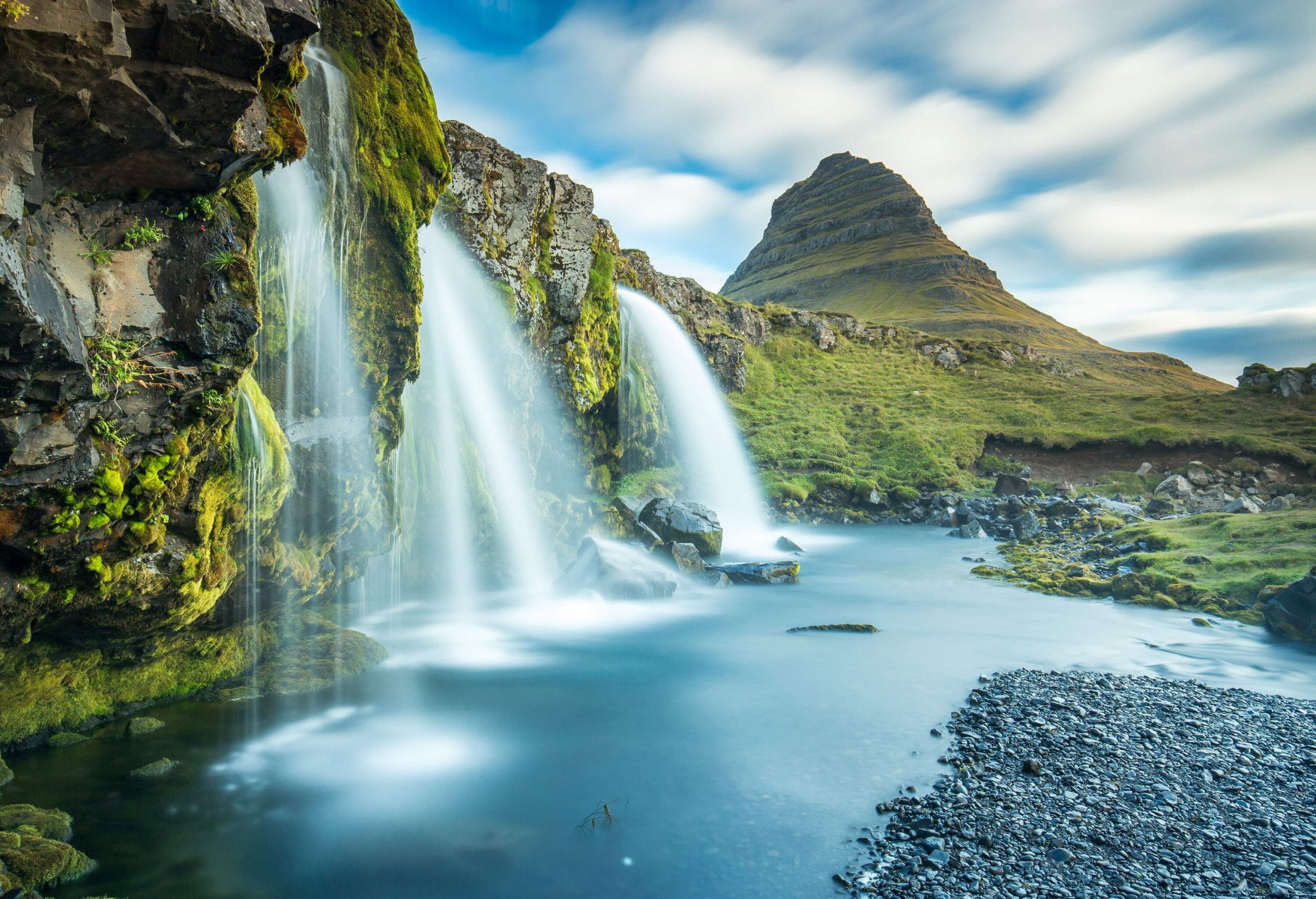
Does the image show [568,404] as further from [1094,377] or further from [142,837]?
[1094,377]

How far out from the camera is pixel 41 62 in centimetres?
583

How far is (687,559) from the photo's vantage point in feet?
76.5

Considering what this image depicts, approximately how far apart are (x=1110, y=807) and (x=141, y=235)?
43.3ft

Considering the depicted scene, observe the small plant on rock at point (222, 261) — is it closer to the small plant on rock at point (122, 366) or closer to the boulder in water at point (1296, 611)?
the small plant on rock at point (122, 366)

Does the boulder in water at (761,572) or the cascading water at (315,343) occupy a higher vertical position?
the cascading water at (315,343)

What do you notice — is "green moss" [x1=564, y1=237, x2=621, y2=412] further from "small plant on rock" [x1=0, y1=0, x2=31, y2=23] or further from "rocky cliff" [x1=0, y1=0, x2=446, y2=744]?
"small plant on rock" [x1=0, y1=0, x2=31, y2=23]

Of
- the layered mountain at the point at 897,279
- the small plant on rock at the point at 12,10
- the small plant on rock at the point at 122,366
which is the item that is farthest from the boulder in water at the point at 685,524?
the layered mountain at the point at 897,279

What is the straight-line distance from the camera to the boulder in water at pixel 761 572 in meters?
22.8

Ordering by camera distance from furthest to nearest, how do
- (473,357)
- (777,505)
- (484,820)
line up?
(777,505) → (473,357) → (484,820)

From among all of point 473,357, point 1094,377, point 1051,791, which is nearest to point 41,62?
point 1051,791

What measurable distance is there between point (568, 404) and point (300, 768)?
18227 millimetres

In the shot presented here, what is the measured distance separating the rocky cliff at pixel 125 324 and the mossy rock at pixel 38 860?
2.56 metres

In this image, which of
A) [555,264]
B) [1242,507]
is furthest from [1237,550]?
[555,264]

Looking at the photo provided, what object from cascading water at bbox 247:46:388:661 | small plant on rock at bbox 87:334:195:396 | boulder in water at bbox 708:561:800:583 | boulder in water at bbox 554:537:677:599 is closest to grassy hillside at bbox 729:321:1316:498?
boulder in water at bbox 708:561:800:583
